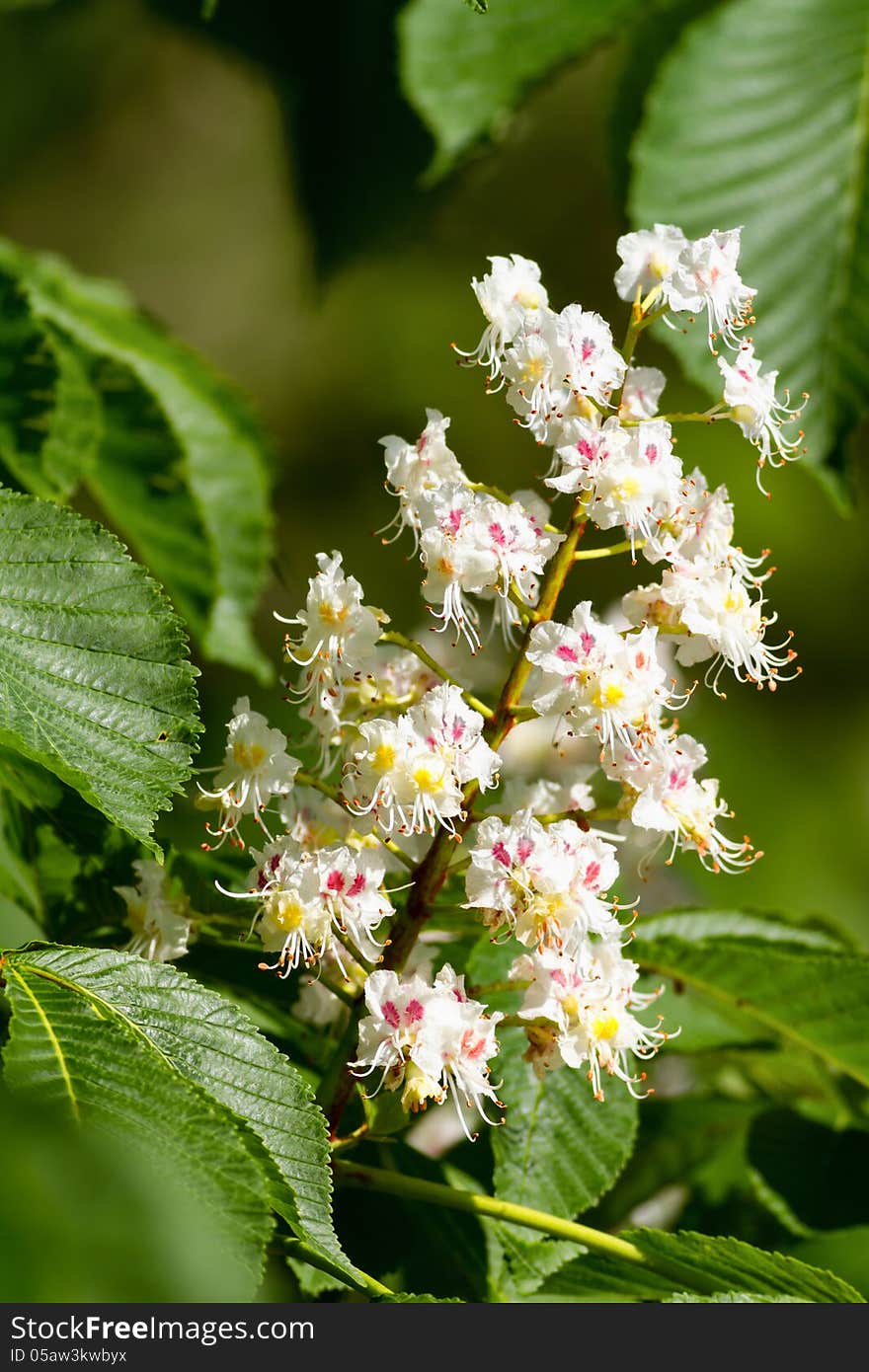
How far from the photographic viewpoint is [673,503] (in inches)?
33.2

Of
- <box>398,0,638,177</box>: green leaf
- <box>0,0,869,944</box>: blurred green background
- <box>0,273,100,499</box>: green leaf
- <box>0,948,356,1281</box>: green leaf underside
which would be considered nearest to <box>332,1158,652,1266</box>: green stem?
<box>0,948,356,1281</box>: green leaf underside

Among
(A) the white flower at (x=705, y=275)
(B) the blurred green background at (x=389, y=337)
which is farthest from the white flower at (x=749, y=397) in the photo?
(B) the blurred green background at (x=389, y=337)

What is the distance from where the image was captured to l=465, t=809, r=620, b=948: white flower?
32.4 inches

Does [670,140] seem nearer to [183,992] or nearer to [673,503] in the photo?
[673,503]

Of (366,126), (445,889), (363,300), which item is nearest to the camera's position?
(445,889)

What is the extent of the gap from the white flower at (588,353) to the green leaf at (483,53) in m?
0.79

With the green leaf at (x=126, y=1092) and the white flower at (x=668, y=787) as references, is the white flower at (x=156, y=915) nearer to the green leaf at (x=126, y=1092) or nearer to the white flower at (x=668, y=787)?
the green leaf at (x=126, y=1092)

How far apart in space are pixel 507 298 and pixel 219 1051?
1.52ft

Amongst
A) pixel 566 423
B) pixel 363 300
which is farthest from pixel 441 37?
pixel 363 300

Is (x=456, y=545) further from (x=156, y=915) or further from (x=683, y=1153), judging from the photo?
(x=683, y=1153)

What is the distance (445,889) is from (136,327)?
32.5 inches

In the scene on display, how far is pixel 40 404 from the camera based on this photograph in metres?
1.22

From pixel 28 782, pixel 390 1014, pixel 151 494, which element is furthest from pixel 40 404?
pixel 390 1014

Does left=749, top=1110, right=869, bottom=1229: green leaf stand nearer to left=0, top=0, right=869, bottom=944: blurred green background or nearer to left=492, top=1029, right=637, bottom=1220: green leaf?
left=492, top=1029, right=637, bottom=1220: green leaf
